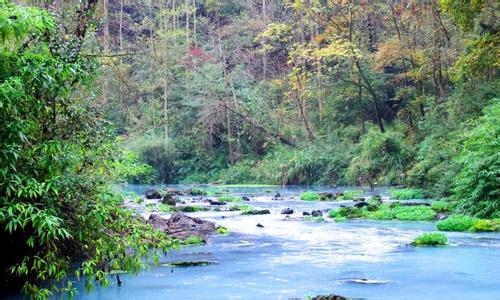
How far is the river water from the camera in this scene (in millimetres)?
11336

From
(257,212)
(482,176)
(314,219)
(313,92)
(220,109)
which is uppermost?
(313,92)

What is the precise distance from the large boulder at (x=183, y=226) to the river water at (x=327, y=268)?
0.68m

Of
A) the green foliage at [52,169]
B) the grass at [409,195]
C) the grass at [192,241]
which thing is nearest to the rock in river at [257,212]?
the grass at [409,195]

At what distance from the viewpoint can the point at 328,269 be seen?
43.8ft

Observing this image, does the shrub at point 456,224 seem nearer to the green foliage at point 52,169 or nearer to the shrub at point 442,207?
the shrub at point 442,207

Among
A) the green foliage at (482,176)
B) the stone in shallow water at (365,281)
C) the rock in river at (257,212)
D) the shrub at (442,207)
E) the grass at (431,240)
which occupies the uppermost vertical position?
the green foliage at (482,176)

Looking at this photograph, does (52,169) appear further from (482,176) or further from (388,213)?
(388,213)

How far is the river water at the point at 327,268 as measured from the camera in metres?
11.3

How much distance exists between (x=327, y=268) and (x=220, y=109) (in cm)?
3894

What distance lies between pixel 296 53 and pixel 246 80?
12.4 m

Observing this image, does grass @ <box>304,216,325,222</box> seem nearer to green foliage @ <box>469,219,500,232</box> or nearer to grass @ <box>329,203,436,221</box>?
grass @ <box>329,203,436,221</box>

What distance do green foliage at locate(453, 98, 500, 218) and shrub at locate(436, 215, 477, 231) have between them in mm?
1190

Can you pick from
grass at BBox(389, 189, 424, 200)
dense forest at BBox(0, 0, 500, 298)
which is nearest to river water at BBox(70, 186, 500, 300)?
dense forest at BBox(0, 0, 500, 298)

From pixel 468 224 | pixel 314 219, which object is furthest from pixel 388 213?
pixel 468 224
